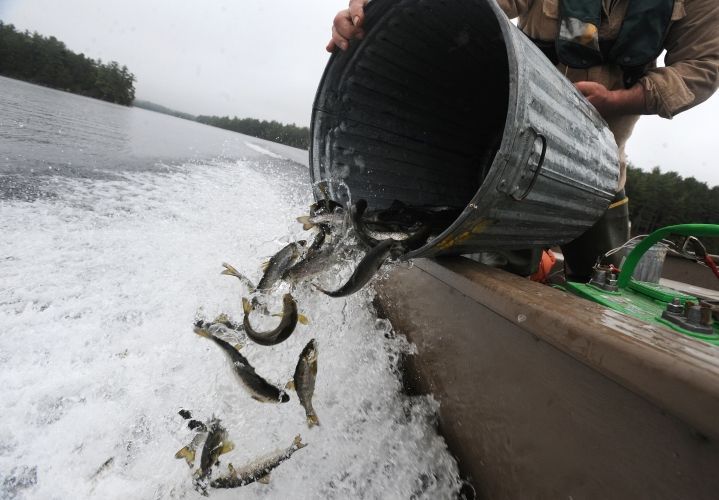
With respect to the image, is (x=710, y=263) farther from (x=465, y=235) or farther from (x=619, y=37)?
(x=619, y=37)

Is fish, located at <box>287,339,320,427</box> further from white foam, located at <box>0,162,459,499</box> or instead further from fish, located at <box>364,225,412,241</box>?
fish, located at <box>364,225,412,241</box>

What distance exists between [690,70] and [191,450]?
423 centimetres

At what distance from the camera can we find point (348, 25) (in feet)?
7.82

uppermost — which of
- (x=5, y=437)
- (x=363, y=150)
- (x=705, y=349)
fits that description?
(x=363, y=150)

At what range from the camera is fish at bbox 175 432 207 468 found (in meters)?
1.92

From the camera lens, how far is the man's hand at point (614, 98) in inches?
109

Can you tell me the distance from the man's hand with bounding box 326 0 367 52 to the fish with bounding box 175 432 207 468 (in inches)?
97.8

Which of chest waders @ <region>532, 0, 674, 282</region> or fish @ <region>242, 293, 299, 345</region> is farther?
chest waders @ <region>532, 0, 674, 282</region>

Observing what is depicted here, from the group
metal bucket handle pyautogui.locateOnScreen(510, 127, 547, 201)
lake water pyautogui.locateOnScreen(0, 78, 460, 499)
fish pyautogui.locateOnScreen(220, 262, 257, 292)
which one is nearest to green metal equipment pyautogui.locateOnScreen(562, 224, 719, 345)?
metal bucket handle pyautogui.locateOnScreen(510, 127, 547, 201)

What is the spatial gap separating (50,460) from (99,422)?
0.95 ft

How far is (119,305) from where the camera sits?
11.4 ft

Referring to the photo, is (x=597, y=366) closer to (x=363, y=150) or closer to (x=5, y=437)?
(x=363, y=150)

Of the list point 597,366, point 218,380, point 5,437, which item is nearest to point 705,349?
point 597,366

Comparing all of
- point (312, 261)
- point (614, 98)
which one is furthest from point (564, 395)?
point (614, 98)
